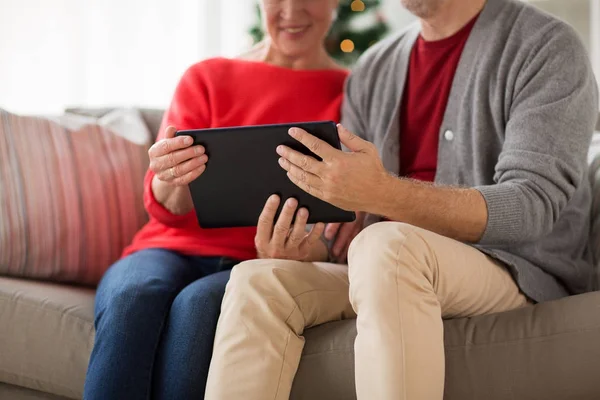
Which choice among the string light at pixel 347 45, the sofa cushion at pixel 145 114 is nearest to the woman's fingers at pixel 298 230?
the sofa cushion at pixel 145 114

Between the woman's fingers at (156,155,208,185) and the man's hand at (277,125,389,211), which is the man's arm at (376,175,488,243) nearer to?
the man's hand at (277,125,389,211)

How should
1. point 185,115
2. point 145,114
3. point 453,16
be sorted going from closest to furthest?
point 453,16 → point 185,115 → point 145,114

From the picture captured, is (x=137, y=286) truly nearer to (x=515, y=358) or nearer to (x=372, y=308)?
(x=372, y=308)

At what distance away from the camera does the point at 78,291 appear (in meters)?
1.68

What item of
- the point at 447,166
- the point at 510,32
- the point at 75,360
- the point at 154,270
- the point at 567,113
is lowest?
the point at 75,360

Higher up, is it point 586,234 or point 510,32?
point 510,32

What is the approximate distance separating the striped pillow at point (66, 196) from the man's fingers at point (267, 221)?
540 mm

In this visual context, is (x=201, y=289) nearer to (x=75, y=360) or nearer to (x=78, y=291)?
(x=75, y=360)

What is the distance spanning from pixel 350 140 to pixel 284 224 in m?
0.24

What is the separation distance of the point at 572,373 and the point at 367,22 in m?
2.81

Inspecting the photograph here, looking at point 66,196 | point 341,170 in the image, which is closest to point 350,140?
point 341,170

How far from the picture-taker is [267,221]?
140 centimetres

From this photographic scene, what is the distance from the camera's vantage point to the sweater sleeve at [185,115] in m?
1.62

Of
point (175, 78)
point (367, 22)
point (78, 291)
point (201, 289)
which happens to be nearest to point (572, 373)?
point (201, 289)
